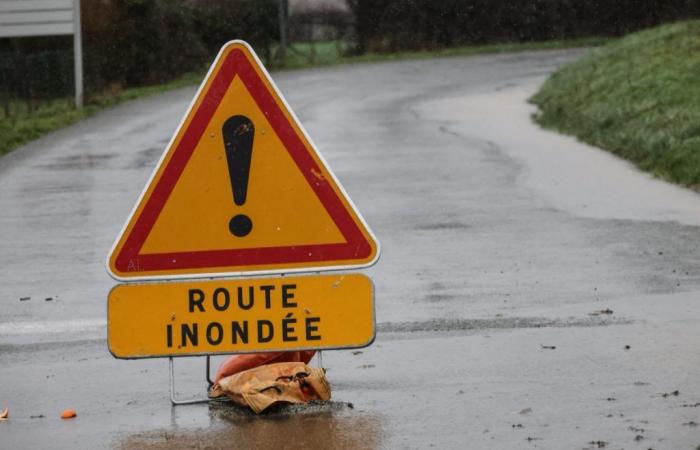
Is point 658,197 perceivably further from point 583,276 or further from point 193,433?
point 193,433

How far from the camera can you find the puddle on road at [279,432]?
632 cm

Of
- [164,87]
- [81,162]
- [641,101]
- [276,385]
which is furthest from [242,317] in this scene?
[164,87]

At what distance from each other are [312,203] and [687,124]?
12.9 m

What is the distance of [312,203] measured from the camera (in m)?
6.91

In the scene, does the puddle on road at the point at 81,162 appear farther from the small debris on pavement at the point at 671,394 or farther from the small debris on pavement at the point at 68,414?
the small debris on pavement at the point at 671,394

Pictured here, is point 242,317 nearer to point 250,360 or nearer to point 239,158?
point 250,360

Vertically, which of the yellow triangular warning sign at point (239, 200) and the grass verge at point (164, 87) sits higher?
the yellow triangular warning sign at point (239, 200)

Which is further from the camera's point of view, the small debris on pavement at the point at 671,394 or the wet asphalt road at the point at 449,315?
the small debris on pavement at the point at 671,394

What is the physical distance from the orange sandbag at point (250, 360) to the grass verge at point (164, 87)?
1680 centimetres

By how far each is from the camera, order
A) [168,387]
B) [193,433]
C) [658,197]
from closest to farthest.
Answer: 1. [193,433]
2. [168,387]
3. [658,197]

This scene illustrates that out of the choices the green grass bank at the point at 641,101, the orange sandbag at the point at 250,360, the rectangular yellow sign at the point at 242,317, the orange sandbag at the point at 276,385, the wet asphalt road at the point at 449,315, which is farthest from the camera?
the green grass bank at the point at 641,101

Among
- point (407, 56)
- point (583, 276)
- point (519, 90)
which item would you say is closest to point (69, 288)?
point (583, 276)

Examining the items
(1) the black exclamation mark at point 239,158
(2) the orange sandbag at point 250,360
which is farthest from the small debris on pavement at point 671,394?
(1) the black exclamation mark at point 239,158

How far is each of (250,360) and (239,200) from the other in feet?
2.54
